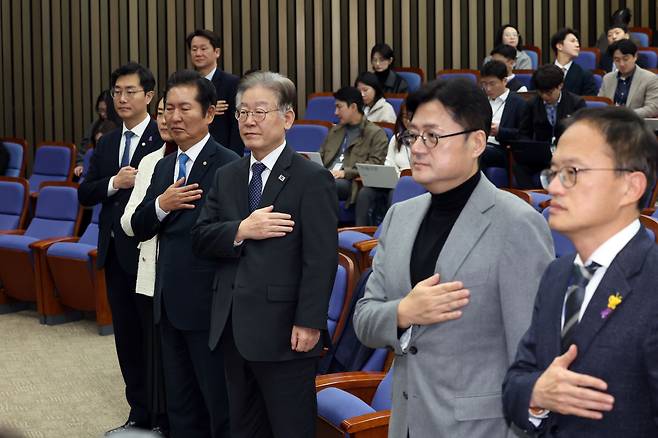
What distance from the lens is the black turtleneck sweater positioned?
2066 millimetres

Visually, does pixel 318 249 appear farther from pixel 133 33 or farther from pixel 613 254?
pixel 133 33

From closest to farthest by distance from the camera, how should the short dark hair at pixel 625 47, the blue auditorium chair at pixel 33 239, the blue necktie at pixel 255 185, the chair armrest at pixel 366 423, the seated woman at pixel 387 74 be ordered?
the chair armrest at pixel 366 423 < the blue necktie at pixel 255 185 < the blue auditorium chair at pixel 33 239 < the short dark hair at pixel 625 47 < the seated woman at pixel 387 74

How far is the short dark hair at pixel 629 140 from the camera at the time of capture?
160 cm

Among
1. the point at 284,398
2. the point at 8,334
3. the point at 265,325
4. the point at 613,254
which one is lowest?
the point at 8,334

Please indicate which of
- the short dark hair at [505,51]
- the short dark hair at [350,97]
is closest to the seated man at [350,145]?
the short dark hair at [350,97]

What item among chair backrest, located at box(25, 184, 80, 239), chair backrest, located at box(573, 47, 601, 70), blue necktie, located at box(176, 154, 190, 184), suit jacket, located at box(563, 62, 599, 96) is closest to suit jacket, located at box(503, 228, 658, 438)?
blue necktie, located at box(176, 154, 190, 184)

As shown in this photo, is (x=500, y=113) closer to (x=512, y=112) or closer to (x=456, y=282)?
(x=512, y=112)

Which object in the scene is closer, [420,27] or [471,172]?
[471,172]

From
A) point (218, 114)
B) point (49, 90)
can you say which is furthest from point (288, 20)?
point (218, 114)

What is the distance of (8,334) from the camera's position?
595cm

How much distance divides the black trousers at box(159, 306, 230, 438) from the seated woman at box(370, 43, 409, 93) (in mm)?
5830

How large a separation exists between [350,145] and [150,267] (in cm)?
351

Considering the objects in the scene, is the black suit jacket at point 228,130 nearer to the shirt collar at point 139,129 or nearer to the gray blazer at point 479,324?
the shirt collar at point 139,129

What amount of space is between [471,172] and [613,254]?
0.52 metres
